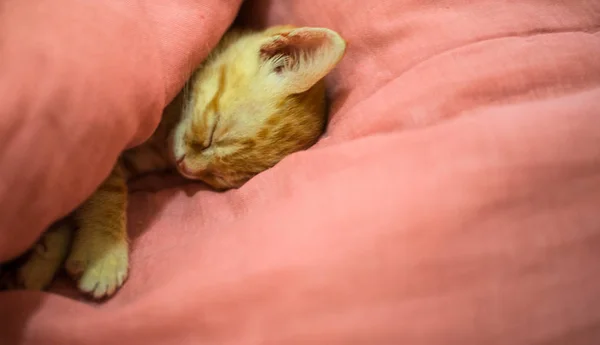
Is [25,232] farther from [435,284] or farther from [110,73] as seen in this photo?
[435,284]

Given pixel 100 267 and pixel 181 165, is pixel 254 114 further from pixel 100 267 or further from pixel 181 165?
pixel 100 267

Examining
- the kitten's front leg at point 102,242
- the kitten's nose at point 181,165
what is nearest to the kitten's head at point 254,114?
the kitten's nose at point 181,165

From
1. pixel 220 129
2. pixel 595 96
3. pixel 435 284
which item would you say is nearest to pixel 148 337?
pixel 435 284

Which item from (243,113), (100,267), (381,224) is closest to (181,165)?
(243,113)

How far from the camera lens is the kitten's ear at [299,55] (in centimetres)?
98

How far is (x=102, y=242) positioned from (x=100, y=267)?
7cm

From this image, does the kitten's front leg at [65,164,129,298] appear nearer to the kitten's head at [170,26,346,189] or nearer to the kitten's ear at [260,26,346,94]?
the kitten's head at [170,26,346,189]

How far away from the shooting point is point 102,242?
2.84ft

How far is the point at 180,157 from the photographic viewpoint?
1.06 meters

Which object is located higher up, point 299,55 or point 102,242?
point 299,55

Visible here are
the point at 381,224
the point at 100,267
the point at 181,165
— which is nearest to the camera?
the point at 381,224

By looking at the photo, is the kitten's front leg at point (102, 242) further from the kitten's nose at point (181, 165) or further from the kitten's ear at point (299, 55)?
the kitten's ear at point (299, 55)

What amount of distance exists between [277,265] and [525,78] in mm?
496

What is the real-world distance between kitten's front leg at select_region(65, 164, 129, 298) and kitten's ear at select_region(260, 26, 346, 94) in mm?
362
